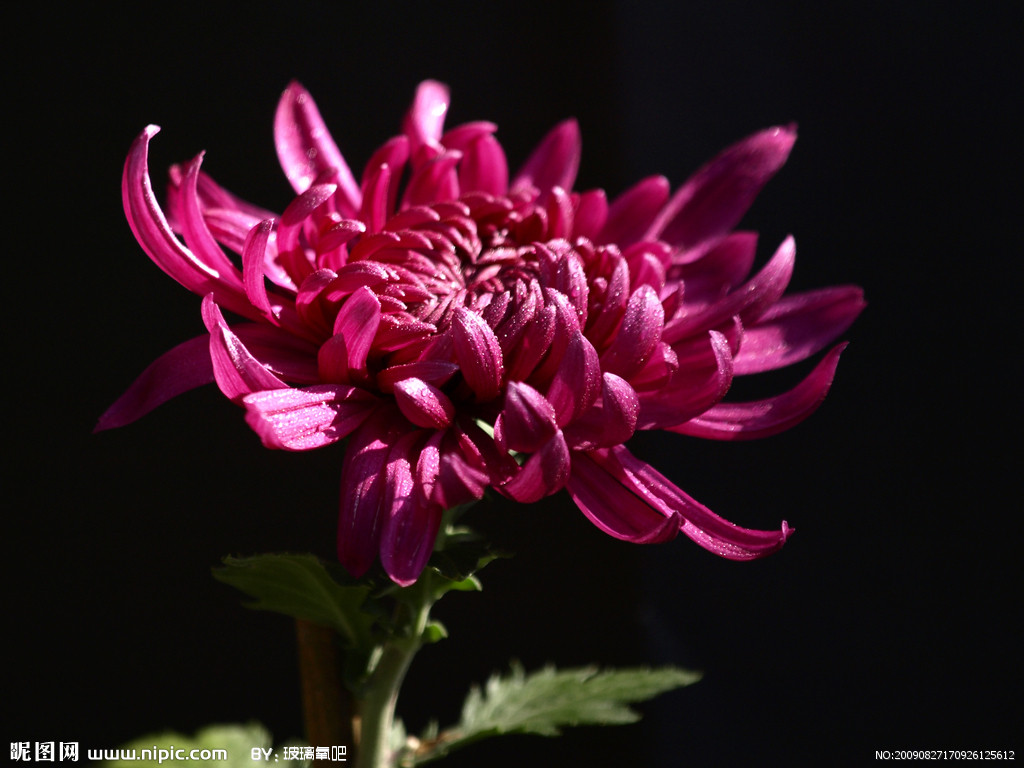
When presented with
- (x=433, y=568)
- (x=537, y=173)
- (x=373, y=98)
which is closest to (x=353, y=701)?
(x=433, y=568)

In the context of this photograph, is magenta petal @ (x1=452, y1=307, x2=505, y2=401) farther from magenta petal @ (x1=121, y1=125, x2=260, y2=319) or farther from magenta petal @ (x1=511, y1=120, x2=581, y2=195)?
magenta petal @ (x1=511, y1=120, x2=581, y2=195)

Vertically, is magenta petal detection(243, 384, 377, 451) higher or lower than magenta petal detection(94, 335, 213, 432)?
lower

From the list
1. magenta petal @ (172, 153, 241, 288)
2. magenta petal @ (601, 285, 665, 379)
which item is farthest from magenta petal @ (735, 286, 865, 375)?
magenta petal @ (172, 153, 241, 288)

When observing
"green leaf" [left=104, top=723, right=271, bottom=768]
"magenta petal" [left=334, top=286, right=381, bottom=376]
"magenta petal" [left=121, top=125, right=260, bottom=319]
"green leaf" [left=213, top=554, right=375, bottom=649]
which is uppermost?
"magenta petal" [left=121, top=125, right=260, bottom=319]

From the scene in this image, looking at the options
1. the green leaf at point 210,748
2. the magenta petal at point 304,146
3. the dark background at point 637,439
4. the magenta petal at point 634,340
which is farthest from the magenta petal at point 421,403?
the dark background at point 637,439

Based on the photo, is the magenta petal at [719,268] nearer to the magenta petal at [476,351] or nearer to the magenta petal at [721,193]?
the magenta petal at [721,193]

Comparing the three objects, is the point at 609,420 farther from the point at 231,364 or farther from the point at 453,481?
the point at 231,364

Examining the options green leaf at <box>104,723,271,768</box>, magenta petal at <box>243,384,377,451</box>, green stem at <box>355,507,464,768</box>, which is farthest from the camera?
green leaf at <box>104,723,271,768</box>
